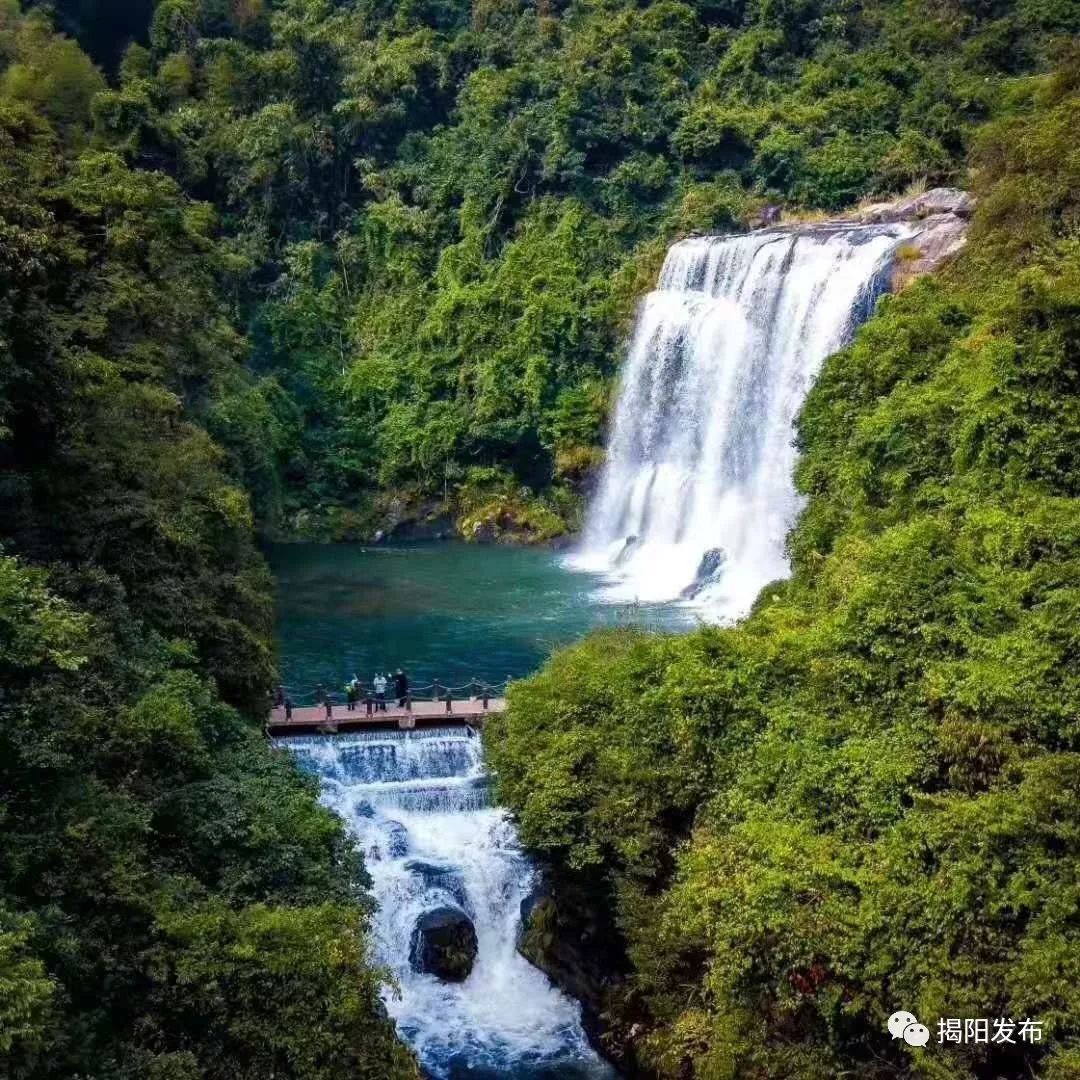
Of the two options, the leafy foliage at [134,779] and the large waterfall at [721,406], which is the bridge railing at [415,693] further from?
the large waterfall at [721,406]

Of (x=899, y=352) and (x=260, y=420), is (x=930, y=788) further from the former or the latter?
(x=260, y=420)

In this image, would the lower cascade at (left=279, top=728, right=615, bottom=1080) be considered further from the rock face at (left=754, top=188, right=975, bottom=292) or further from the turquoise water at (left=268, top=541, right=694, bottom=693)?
the rock face at (left=754, top=188, right=975, bottom=292)

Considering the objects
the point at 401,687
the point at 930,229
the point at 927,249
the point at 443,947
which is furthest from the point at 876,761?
the point at 930,229

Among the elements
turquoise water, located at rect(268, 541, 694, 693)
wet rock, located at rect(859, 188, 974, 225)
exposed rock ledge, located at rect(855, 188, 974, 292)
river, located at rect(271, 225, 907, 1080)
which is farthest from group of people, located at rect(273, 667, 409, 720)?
wet rock, located at rect(859, 188, 974, 225)

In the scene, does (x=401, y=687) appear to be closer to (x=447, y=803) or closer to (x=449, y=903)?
(x=447, y=803)

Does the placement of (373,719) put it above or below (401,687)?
below

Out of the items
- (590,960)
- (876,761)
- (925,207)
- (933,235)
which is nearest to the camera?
(876,761)

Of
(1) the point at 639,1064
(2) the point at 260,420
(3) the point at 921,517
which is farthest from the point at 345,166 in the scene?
(1) the point at 639,1064

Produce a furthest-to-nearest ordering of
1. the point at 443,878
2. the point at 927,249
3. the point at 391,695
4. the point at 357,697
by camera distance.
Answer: the point at 927,249 → the point at 391,695 → the point at 357,697 → the point at 443,878
